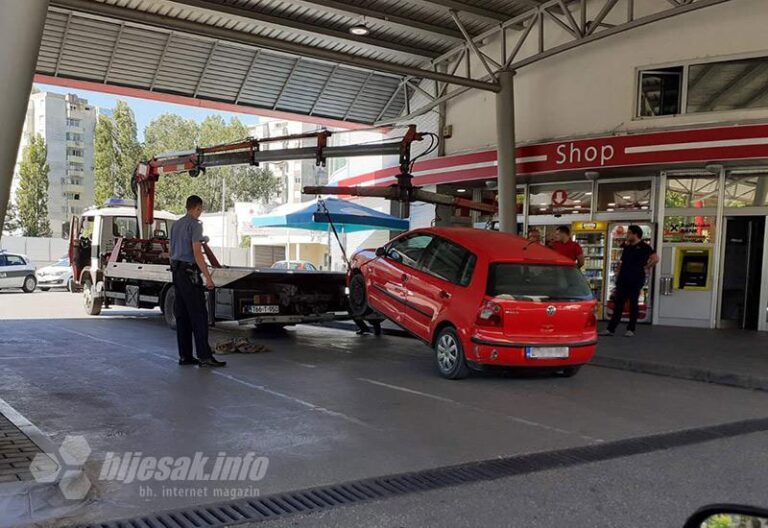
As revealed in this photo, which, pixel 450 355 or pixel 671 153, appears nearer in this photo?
pixel 450 355

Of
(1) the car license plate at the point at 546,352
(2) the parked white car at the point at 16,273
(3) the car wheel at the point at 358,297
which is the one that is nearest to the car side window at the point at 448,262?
(1) the car license plate at the point at 546,352

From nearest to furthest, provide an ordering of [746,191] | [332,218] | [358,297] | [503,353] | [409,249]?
[503,353] < [409,249] < [358,297] < [746,191] < [332,218]

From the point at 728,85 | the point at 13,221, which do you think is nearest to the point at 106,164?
the point at 13,221

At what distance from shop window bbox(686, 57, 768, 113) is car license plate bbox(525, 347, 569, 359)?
7.46 meters

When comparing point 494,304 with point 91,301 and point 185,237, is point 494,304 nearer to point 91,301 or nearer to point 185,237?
point 185,237

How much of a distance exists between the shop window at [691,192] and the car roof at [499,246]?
6117mm

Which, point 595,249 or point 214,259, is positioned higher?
point 595,249

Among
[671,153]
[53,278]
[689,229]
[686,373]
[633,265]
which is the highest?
[671,153]

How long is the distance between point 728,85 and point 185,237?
10.6 meters

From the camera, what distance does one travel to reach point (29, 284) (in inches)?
1018

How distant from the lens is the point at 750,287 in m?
13.3

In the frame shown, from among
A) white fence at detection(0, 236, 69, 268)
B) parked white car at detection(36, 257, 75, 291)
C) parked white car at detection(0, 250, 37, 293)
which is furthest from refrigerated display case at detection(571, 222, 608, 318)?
white fence at detection(0, 236, 69, 268)

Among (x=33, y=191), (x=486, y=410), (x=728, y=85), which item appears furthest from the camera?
(x=33, y=191)

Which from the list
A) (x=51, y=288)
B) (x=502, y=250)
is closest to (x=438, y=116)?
(x=502, y=250)
